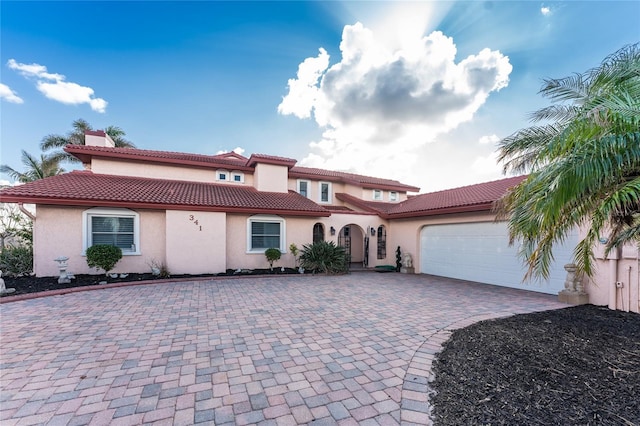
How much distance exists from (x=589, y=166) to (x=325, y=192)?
15.1 metres

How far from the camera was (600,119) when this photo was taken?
10.2ft

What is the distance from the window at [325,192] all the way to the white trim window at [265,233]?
218 inches

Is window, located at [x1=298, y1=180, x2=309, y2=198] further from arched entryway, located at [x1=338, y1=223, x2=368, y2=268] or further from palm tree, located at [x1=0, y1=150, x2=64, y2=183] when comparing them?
palm tree, located at [x1=0, y1=150, x2=64, y2=183]

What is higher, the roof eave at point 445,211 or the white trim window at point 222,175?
the white trim window at point 222,175

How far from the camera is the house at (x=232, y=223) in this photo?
9258mm

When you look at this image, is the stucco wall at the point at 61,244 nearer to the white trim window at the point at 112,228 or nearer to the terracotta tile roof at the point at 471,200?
the white trim window at the point at 112,228

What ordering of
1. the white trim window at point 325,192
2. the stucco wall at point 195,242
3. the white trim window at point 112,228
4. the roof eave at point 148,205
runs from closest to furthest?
the roof eave at point 148,205, the white trim window at point 112,228, the stucco wall at point 195,242, the white trim window at point 325,192

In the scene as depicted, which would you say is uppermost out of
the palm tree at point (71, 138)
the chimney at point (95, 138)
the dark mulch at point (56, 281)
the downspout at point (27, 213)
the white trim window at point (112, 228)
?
the palm tree at point (71, 138)

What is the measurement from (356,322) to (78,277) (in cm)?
1033

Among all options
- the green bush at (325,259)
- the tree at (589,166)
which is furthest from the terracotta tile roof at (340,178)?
the tree at (589,166)

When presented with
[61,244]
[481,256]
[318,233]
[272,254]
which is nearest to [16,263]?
[61,244]

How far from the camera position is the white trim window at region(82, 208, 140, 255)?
9.87 m

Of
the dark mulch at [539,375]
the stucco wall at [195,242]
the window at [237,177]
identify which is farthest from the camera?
the window at [237,177]

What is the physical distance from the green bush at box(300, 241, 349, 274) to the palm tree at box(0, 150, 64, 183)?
1935 cm
